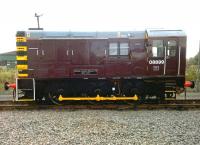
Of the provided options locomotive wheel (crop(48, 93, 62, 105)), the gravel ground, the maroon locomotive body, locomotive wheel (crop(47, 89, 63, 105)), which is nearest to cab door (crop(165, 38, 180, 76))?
the maroon locomotive body

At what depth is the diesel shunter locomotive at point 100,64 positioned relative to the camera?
14203mm

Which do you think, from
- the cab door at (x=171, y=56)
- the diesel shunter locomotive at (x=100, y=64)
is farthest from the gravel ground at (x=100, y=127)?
the cab door at (x=171, y=56)

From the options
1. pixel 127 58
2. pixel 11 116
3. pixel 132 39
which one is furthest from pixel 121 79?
pixel 11 116

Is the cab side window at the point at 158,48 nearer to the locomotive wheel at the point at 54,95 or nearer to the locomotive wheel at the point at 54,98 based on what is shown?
the locomotive wheel at the point at 54,95

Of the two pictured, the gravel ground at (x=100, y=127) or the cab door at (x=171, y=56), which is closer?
the gravel ground at (x=100, y=127)

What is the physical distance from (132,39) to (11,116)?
19.9ft

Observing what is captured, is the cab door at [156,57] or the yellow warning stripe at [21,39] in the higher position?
the yellow warning stripe at [21,39]

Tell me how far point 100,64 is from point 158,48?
103 inches

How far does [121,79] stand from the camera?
14344 mm

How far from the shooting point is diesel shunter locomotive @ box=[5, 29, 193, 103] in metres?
14.2

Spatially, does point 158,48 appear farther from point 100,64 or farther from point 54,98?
point 54,98

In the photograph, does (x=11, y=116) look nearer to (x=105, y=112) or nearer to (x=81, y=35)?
(x=105, y=112)

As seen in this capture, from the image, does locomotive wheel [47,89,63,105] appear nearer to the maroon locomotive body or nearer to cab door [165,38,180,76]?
the maroon locomotive body

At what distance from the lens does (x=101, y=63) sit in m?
14.3
